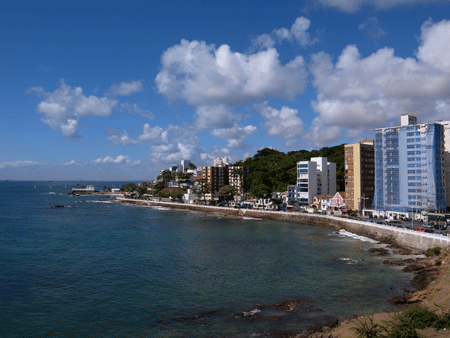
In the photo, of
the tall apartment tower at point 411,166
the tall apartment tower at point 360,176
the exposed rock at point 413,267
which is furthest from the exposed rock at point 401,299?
the tall apartment tower at point 360,176

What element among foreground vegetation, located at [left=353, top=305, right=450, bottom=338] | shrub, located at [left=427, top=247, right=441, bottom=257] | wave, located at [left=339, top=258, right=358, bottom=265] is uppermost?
foreground vegetation, located at [left=353, top=305, right=450, bottom=338]

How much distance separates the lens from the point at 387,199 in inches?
3260

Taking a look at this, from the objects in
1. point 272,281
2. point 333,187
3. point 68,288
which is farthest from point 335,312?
point 333,187

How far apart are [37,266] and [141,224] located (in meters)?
42.7

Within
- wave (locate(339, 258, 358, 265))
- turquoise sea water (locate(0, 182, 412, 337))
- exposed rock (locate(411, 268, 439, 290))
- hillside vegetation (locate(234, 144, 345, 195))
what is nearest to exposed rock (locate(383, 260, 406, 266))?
turquoise sea water (locate(0, 182, 412, 337))

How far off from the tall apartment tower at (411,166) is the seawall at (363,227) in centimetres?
1540

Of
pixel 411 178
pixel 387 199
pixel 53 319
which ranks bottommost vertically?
pixel 53 319

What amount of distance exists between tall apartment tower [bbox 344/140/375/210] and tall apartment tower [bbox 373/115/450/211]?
646 centimetres

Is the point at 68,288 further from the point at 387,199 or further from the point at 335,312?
the point at 387,199

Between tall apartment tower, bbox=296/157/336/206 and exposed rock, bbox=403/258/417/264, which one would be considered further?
tall apartment tower, bbox=296/157/336/206

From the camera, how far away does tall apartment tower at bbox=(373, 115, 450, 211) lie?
2987 inches

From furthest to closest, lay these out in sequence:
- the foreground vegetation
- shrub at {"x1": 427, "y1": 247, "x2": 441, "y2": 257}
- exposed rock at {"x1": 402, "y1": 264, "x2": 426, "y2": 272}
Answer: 1. shrub at {"x1": 427, "y1": 247, "x2": 441, "y2": 257}
2. exposed rock at {"x1": 402, "y1": 264, "x2": 426, "y2": 272}
3. the foreground vegetation

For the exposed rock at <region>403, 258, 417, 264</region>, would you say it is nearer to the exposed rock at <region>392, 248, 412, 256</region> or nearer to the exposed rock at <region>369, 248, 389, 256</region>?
the exposed rock at <region>392, 248, 412, 256</region>

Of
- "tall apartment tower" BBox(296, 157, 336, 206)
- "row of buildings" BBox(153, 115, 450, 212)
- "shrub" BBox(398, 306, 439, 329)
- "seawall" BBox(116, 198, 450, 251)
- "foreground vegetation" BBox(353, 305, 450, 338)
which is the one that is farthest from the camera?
"tall apartment tower" BBox(296, 157, 336, 206)
